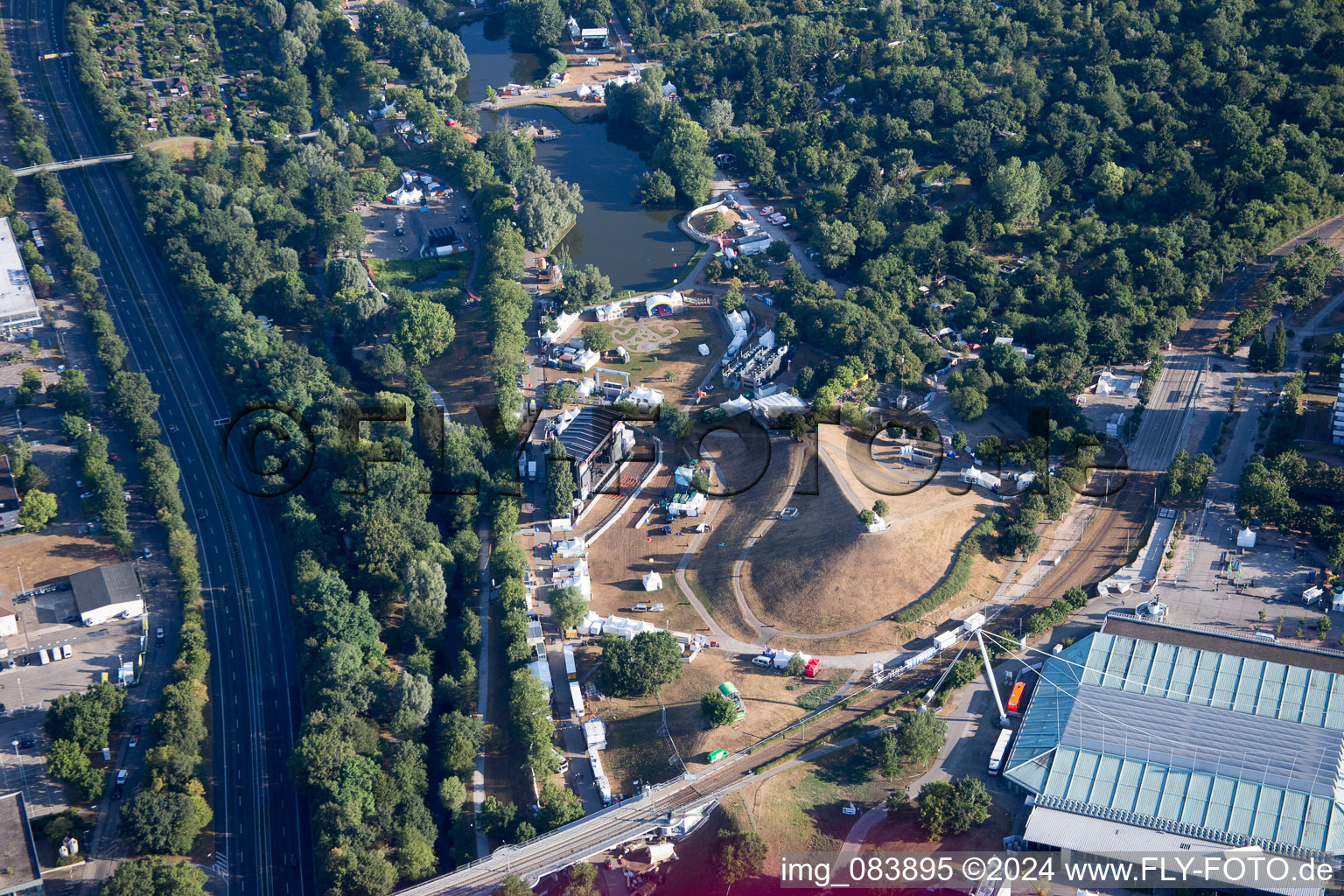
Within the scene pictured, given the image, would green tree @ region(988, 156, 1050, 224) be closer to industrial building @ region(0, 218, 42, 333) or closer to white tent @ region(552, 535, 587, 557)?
white tent @ region(552, 535, 587, 557)

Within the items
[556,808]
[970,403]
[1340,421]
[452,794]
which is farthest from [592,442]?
[1340,421]

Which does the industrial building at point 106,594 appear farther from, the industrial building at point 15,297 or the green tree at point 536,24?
the green tree at point 536,24

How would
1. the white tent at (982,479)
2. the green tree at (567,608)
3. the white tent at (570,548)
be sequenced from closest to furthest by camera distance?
the green tree at (567,608) → the white tent at (982,479) → the white tent at (570,548)

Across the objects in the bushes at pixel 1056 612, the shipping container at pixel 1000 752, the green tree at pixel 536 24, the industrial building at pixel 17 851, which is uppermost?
the green tree at pixel 536 24

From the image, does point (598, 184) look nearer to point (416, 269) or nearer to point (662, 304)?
point (416, 269)

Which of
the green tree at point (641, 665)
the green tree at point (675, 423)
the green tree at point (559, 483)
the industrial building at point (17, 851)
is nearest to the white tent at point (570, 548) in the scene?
the green tree at point (559, 483)

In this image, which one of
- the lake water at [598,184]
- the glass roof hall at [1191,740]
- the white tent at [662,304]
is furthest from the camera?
the lake water at [598,184]

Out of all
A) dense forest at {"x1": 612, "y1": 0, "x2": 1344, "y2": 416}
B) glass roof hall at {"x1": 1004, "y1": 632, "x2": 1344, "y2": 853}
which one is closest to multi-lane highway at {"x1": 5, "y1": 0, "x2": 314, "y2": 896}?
glass roof hall at {"x1": 1004, "y1": 632, "x2": 1344, "y2": 853}
